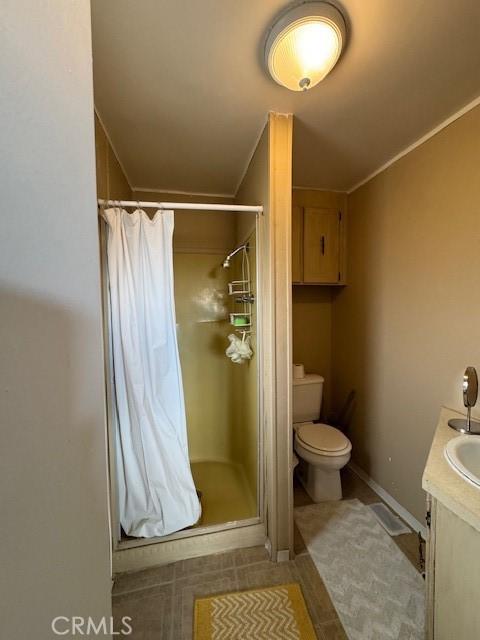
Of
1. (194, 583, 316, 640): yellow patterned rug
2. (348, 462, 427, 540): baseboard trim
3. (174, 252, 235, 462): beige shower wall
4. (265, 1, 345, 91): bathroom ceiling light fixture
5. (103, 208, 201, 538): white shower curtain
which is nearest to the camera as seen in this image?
(265, 1, 345, 91): bathroom ceiling light fixture

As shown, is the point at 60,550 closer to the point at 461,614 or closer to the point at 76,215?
the point at 76,215

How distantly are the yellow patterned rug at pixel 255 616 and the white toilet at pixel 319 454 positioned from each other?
68 centimetres

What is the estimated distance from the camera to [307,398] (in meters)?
2.24

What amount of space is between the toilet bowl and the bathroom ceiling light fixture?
2.06 meters

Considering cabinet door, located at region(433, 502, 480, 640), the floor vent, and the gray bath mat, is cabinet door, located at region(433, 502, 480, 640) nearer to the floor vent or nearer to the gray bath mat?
the gray bath mat

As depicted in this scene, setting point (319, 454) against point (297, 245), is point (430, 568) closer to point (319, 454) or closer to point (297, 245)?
point (319, 454)

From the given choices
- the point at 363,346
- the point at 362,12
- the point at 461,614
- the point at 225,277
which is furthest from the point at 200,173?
the point at 461,614

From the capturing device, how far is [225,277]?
7.95ft

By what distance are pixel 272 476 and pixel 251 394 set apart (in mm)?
518

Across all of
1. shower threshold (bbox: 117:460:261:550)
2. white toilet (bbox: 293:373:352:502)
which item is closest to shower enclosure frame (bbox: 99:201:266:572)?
shower threshold (bbox: 117:460:261:550)

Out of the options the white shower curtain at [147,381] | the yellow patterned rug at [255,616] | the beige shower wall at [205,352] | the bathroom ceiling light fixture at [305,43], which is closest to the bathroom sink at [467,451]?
the yellow patterned rug at [255,616]

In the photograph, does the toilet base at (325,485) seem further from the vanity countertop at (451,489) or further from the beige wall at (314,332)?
the vanity countertop at (451,489)

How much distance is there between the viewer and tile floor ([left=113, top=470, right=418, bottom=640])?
1.11 metres

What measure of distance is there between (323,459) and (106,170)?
233cm
